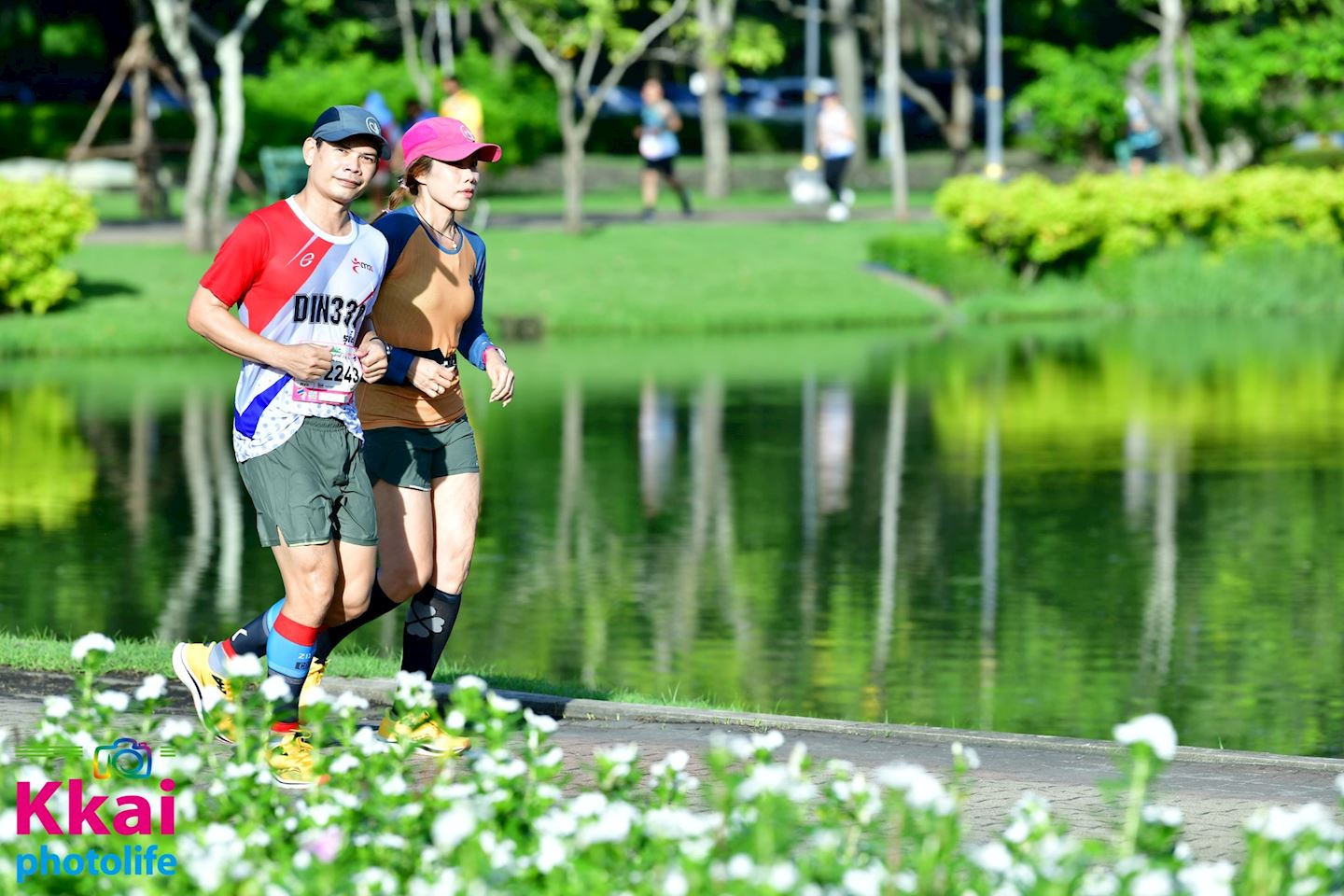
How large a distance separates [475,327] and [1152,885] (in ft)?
11.9

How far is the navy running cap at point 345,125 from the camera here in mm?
6305

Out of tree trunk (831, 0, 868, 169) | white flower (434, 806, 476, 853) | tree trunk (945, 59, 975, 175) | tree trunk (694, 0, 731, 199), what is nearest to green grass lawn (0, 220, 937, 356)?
tree trunk (694, 0, 731, 199)

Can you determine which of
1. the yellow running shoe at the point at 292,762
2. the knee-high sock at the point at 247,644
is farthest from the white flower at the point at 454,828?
the knee-high sock at the point at 247,644

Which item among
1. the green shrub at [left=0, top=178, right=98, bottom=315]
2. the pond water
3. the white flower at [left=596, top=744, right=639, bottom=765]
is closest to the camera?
the white flower at [left=596, top=744, right=639, bottom=765]

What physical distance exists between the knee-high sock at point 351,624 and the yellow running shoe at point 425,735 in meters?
0.29

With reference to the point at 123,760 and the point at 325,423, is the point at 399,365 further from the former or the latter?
the point at 123,760

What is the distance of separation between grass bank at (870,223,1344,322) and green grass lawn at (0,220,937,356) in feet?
1.91

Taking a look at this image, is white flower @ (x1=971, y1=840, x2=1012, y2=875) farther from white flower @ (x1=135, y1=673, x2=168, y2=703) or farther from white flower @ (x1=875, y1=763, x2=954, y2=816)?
white flower @ (x1=135, y1=673, x2=168, y2=703)

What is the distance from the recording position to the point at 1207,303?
2834cm

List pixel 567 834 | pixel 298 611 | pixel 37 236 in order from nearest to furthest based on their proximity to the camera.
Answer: pixel 567 834
pixel 298 611
pixel 37 236

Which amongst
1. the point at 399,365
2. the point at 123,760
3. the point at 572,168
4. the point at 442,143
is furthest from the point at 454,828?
the point at 572,168

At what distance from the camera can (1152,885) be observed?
161 inches

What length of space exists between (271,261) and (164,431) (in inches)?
457

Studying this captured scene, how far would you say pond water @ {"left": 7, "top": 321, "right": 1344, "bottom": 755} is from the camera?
30.9ft
